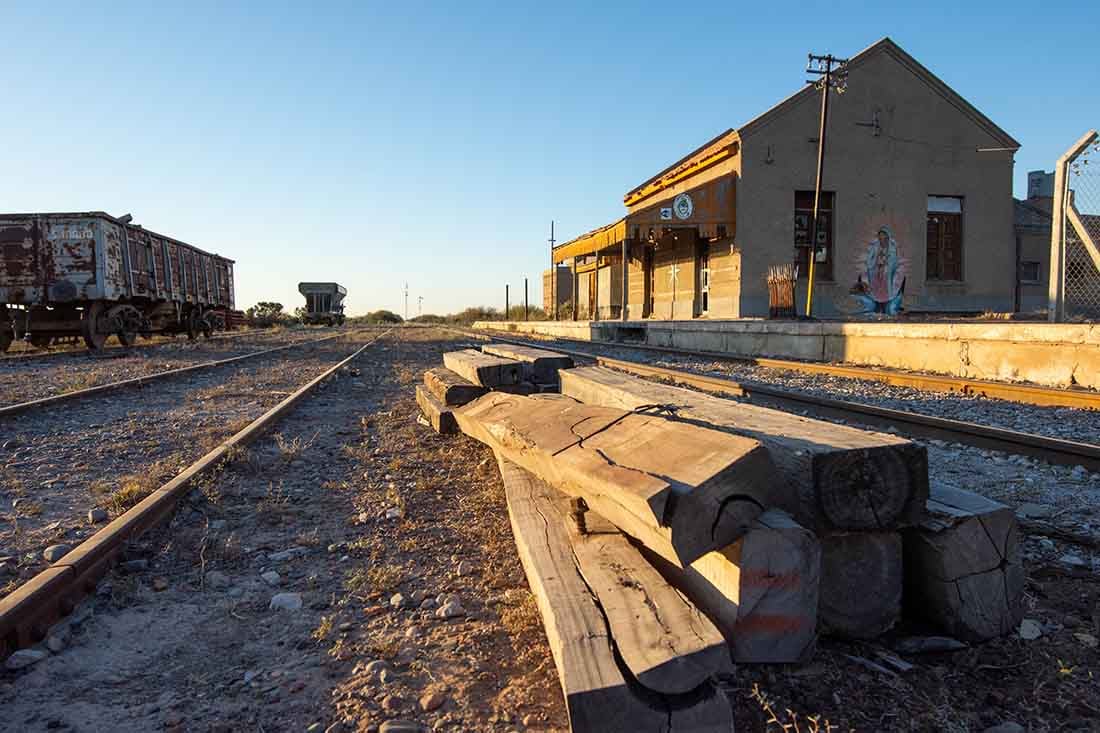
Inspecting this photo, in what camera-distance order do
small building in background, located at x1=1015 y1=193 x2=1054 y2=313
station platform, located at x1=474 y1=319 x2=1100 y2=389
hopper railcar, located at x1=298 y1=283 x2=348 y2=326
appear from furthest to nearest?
hopper railcar, located at x1=298 y1=283 x2=348 y2=326, small building in background, located at x1=1015 y1=193 x2=1054 y2=313, station platform, located at x1=474 y1=319 x2=1100 y2=389

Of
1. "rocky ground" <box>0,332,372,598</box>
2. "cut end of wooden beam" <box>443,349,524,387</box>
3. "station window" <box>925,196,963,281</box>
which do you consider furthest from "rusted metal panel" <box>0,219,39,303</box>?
"station window" <box>925,196,963,281</box>

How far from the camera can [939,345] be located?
32.7 feet

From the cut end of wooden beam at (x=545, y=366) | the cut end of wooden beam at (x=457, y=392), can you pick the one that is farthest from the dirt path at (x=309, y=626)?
the cut end of wooden beam at (x=545, y=366)

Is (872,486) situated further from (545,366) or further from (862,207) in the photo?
(862,207)

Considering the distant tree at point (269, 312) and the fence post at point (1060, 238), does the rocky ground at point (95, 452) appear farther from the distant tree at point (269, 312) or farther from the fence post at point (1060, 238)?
the distant tree at point (269, 312)

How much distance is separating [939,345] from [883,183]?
67.4 ft

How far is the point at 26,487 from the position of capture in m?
4.23

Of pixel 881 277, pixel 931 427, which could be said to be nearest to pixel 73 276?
pixel 931 427

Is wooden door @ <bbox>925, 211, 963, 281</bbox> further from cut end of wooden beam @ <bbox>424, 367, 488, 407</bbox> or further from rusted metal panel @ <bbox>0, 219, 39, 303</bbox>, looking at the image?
rusted metal panel @ <bbox>0, 219, 39, 303</bbox>

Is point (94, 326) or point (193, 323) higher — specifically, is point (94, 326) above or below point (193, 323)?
below

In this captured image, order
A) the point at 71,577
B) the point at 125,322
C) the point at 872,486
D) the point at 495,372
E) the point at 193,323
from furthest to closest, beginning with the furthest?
the point at 193,323 → the point at 125,322 → the point at 495,372 → the point at 71,577 → the point at 872,486

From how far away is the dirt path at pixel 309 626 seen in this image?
1.93 meters

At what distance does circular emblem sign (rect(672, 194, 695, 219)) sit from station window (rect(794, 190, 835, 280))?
456cm

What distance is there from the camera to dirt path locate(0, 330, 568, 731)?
6.32ft
